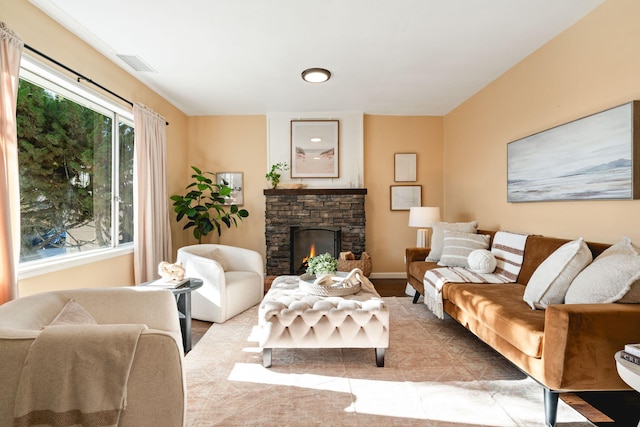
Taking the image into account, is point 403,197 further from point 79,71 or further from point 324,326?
point 79,71

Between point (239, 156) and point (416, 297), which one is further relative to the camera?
point (239, 156)

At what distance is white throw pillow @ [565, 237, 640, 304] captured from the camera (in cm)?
178

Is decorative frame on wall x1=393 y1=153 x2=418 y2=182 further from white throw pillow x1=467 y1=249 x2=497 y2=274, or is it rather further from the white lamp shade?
white throw pillow x1=467 y1=249 x2=497 y2=274

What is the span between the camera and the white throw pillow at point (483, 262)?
327cm

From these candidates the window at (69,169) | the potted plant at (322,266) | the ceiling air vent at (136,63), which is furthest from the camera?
the ceiling air vent at (136,63)

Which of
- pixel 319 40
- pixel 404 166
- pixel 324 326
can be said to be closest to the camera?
pixel 324 326

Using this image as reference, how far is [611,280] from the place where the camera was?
184 centimetres

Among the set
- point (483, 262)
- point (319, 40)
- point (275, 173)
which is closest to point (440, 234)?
point (483, 262)

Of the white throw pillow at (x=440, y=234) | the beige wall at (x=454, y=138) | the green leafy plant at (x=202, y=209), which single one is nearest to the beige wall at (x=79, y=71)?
the beige wall at (x=454, y=138)

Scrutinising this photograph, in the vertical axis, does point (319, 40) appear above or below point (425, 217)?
above

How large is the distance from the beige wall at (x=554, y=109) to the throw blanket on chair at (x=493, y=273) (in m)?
0.30

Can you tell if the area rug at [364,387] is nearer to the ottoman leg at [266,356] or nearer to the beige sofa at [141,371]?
the ottoman leg at [266,356]

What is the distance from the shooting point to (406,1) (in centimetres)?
249

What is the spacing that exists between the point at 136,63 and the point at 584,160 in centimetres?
427
